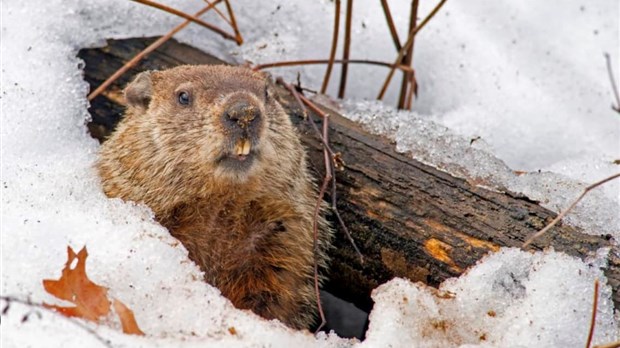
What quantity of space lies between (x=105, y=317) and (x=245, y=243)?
3.44 feet

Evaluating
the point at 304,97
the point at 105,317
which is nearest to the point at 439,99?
the point at 304,97

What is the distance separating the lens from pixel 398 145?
4207mm

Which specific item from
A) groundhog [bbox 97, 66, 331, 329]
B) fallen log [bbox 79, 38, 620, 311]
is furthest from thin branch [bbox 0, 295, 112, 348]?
fallen log [bbox 79, 38, 620, 311]

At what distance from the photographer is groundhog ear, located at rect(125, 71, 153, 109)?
4.23m

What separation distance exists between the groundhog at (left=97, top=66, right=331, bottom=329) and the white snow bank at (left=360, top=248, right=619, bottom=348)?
778 millimetres

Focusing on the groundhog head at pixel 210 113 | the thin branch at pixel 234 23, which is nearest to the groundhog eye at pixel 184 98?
the groundhog head at pixel 210 113

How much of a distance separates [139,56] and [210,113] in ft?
3.34

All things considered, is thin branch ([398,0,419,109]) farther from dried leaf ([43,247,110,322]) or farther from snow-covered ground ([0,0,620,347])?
dried leaf ([43,247,110,322])

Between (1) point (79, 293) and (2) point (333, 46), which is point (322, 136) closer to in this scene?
(2) point (333, 46)

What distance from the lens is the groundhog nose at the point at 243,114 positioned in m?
3.51

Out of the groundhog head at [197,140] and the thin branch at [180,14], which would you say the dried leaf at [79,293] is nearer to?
the groundhog head at [197,140]

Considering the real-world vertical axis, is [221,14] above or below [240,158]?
above

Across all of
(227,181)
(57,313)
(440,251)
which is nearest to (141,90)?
(227,181)

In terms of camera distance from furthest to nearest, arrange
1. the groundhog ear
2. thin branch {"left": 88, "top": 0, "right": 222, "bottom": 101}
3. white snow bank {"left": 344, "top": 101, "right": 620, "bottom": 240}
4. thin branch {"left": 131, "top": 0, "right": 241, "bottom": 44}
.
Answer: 1. thin branch {"left": 131, "top": 0, "right": 241, "bottom": 44}
2. thin branch {"left": 88, "top": 0, "right": 222, "bottom": 101}
3. the groundhog ear
4. white snow bank {"left": 344, "top": 101, "right": 620, "bottom": 240}
